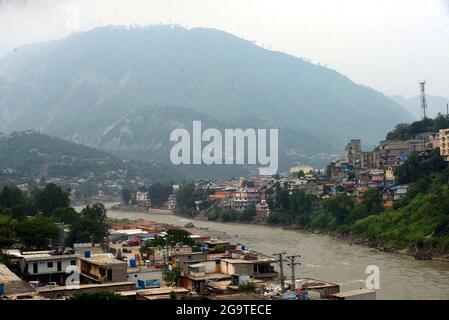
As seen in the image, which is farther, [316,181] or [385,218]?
[316,181]

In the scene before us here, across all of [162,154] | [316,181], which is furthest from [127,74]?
[316,181]

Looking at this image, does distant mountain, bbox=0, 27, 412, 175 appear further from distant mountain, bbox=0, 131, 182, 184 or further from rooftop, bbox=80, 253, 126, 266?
rooftop, bbox=80, 253, 126, 266

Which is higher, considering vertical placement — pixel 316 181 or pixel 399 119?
pixel 399 119

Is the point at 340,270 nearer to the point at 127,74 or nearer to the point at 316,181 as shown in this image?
the point at 316,181

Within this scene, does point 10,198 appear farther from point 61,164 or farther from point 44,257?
point 61,164

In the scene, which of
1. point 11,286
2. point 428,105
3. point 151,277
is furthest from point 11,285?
point 428,105
